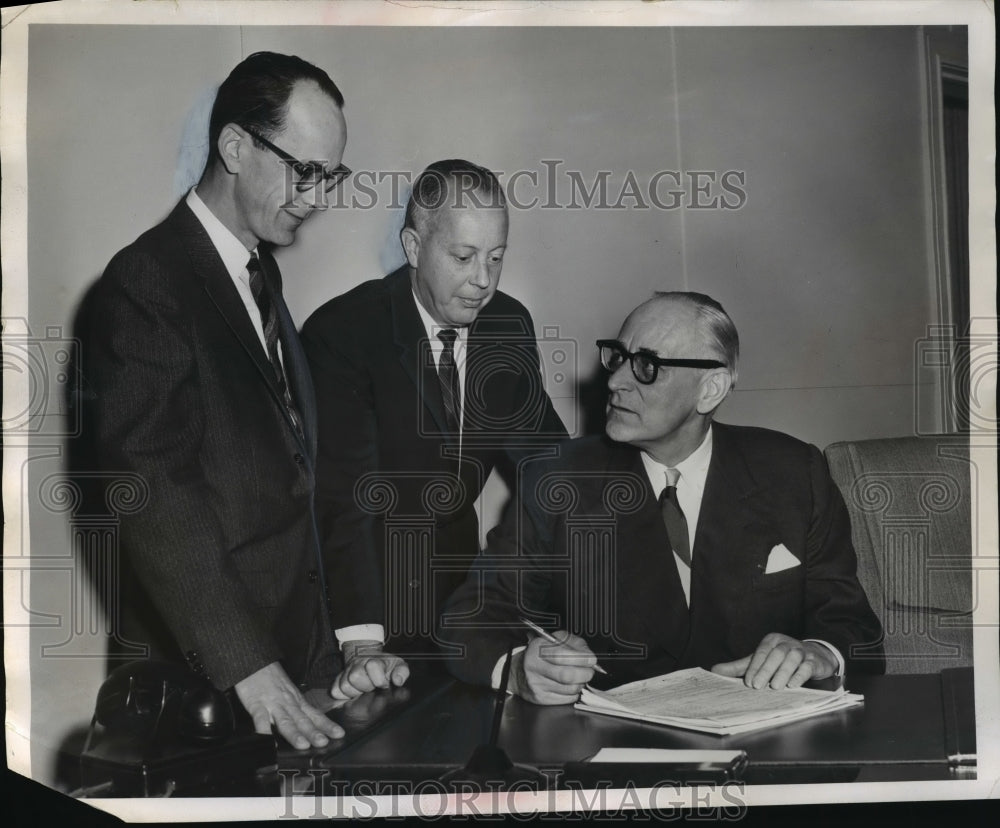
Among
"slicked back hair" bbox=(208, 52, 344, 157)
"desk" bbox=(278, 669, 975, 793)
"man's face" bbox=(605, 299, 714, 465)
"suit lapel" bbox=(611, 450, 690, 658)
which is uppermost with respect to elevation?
"slicked back hair" bbox=(208, 52, 344, 157)

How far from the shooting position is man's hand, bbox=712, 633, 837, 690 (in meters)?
2.93

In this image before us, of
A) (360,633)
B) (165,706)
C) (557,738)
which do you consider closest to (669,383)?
(557,738)

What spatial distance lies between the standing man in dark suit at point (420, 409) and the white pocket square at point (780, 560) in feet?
2.27

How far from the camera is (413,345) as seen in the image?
3.12 meters

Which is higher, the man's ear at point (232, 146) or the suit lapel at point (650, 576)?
the man's ear at point (232, 146)

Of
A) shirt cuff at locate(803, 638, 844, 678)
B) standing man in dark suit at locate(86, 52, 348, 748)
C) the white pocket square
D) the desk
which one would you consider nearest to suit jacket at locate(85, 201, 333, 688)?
standing man in dark suit at locate(86, 52, 348, 748)

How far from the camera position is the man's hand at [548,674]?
286 centimetres

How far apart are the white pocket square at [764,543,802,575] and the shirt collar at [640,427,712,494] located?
279 millimetres

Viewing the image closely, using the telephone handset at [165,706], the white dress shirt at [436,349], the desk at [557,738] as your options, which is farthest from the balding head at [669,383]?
the telephone handset at [165,706]

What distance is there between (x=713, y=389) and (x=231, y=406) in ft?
4.53

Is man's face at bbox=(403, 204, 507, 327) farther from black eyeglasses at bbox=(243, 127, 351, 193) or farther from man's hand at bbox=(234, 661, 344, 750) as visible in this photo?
man's hand at bbox=(234, 661, 344, 750)

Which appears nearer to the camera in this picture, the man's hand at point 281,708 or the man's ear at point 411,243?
the man's hand at point 281,708

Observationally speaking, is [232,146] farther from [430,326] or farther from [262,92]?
[430,326]

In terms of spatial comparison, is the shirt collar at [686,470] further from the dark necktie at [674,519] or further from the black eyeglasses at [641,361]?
the black eyeglasses at [641,361]
